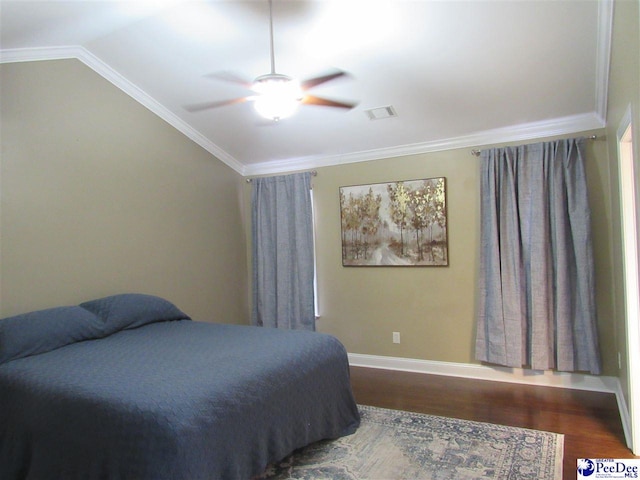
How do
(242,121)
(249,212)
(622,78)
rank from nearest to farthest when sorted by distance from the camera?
(622,78), (242,121), (249,212)

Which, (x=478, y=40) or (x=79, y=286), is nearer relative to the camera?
(x=478, y=40)

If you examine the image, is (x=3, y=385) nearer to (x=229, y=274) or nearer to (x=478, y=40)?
(x=229, y=274)

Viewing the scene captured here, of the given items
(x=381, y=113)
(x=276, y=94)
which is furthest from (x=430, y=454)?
(x=381, y=113)

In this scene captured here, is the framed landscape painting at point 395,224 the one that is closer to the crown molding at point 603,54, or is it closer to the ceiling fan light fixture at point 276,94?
the crown molding at point 603,54

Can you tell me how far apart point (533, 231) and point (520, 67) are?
53.6 inches

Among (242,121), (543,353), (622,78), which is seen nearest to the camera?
(622,78)

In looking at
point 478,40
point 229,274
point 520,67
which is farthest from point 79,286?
point 520,67

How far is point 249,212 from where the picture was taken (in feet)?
17.2

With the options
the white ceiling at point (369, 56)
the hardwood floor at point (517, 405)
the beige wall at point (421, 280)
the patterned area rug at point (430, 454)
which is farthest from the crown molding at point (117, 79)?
the patterned area rug at point (430, 454)

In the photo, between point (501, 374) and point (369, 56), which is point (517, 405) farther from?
point (369, 56)

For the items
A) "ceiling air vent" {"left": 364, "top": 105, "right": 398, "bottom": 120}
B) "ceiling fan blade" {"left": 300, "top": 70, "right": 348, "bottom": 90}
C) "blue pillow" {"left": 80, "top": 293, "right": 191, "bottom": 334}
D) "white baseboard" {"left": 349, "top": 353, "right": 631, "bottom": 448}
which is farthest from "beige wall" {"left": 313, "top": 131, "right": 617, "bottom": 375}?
"ceiling fan blade" {"left": 300, "top": 70, "right": 348, "bottom": 90}

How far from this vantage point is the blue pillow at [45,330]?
2.67 metres

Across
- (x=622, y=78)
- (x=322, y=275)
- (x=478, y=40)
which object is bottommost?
(x=322, y=275)

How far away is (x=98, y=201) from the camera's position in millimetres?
3625
